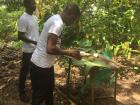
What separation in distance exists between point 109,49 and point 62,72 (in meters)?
3.57

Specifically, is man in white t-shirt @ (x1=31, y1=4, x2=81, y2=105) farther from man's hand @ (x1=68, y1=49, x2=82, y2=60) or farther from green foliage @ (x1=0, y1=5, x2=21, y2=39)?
green foliage @ (x1=0, y1=5, x2=21, y2=39)

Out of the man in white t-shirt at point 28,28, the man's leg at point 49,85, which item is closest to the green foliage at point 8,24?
the man in white t-shirt at point 28,28

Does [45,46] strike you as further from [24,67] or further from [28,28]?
[24,67]

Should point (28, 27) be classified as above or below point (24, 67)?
above

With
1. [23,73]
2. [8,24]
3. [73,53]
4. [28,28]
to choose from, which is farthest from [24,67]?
[8,24]

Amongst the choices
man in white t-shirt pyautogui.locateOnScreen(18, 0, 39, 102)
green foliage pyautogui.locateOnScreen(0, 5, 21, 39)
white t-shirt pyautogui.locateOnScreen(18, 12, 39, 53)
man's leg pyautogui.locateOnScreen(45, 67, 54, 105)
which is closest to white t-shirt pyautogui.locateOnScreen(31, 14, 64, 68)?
man's leg pyautogui.locateOnScreen(45, 67, 54, 105)

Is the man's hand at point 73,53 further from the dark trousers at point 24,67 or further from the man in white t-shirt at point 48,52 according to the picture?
the dark trousers at point 24,67

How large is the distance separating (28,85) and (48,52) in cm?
364

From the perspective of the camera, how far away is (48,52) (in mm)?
4527

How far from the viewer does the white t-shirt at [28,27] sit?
21.1 feet

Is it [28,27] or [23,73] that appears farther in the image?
[23,73]

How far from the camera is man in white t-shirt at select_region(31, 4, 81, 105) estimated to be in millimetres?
4547

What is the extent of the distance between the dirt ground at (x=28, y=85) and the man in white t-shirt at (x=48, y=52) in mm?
1875

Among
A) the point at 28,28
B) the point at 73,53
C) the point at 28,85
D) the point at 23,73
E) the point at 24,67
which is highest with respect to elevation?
the point at 28,28
